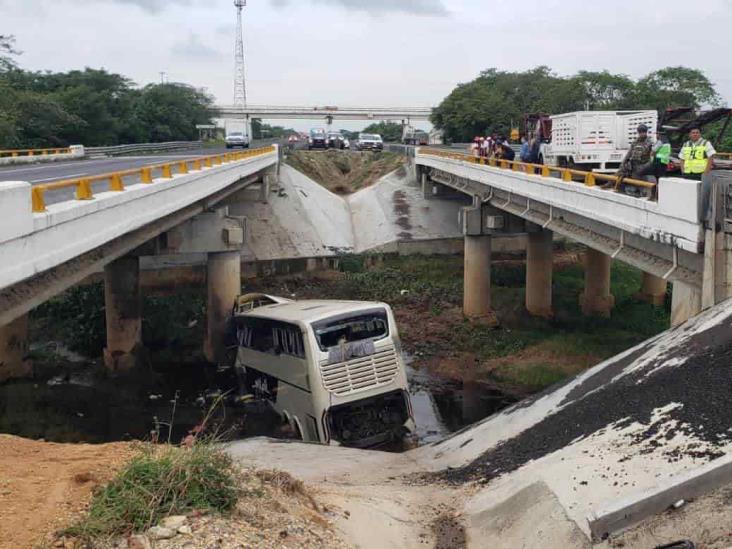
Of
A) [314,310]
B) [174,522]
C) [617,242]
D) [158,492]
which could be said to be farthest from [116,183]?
[617,242]

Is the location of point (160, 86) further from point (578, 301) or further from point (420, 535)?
point (420, 535)

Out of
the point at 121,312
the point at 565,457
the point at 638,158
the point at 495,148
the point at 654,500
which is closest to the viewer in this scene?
the point at 654,500

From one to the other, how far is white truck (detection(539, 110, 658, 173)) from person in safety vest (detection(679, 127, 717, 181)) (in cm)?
626

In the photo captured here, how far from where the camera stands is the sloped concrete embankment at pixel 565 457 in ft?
25.1

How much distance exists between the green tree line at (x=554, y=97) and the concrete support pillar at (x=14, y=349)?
43.6m

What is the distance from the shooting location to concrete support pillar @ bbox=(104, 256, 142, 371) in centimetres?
2412

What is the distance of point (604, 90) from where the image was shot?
61156mm

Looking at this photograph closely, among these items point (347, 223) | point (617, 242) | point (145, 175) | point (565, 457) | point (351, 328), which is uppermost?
point (145, 175)

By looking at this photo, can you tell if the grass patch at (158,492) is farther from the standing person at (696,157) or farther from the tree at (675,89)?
the tree at (675,89)

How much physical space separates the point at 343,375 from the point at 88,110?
51084mm

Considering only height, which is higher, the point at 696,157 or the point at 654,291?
the point at 696,157

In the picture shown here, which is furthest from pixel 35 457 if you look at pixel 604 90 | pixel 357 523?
pixel 604 90

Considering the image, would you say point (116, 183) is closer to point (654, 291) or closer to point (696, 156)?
point (696, 156)

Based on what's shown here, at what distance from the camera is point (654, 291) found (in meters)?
29.6
